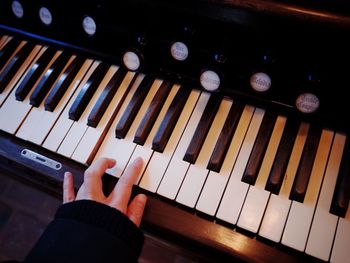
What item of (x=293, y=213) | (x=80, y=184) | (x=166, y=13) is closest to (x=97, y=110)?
(x=80, y=184)

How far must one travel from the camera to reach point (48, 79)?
1.24 m

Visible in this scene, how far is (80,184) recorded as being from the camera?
104cm

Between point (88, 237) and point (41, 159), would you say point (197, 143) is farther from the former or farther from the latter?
point (41, 159)

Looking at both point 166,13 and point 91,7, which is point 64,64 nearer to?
point 91,7

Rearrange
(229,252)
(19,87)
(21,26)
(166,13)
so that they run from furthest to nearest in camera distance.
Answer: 1. (21,26)
2. (19,87)
3. (166,13)
4. (229,252)

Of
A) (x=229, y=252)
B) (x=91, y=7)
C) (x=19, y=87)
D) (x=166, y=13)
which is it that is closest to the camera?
(x=229, y=252)

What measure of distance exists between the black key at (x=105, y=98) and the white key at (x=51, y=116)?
0.43 ft

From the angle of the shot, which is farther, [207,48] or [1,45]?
[1,45]

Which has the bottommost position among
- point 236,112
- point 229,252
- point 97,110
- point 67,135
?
point 229,252

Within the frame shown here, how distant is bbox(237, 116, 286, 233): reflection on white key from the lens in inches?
35.9

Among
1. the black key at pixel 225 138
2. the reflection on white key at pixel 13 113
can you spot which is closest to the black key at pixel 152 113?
the black key at pixel 225 138

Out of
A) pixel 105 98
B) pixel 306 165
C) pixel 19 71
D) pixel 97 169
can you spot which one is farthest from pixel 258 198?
pixel 19 71

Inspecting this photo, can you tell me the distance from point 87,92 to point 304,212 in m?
0.80

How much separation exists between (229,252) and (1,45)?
3.96 feet
